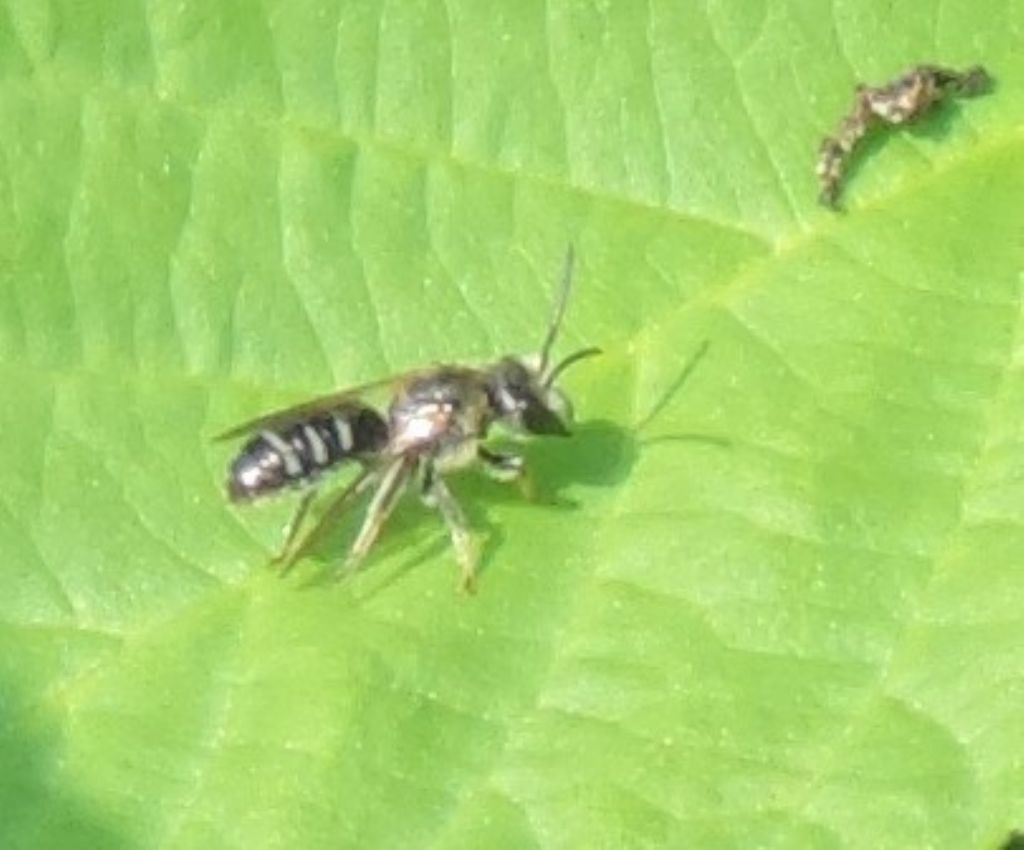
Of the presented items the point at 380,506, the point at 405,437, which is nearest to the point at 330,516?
the point at 380,506

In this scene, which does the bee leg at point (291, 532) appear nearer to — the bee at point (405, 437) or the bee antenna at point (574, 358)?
the bee at point (405, 437)

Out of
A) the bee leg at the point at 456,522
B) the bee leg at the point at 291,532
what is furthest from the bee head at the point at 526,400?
the bee leg at the point at 291,532

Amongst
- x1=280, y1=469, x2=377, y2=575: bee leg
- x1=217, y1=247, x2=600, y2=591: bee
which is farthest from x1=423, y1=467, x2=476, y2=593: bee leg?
x1=280, y1=469, x2=377, y2=575: bee leg

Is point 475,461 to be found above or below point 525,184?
below

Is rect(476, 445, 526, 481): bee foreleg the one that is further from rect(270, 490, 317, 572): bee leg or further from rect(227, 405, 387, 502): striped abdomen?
rect(270, 490, 317, 572): bee leg

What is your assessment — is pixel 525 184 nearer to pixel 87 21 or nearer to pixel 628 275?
pixel 628 275

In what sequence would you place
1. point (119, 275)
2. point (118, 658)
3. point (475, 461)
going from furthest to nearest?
point (475, 461) → point (119, 275) → point (118, 658)

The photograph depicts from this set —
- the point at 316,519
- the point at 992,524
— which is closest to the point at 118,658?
the point at 316,519

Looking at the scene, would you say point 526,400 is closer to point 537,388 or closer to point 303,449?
point 537,388
